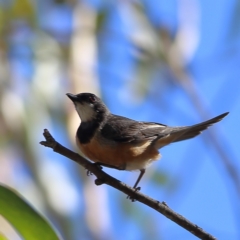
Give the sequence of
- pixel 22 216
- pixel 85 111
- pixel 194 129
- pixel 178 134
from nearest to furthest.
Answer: pixel 22 216 → pixel 194 129 → pixel 178 134 → pixel 85 111

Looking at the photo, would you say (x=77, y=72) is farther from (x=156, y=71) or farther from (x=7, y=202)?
(x=7, y=202)

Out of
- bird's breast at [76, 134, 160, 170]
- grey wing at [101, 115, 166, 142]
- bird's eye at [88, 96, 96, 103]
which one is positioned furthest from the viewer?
bird's eye at [88, 96, 96, 103]

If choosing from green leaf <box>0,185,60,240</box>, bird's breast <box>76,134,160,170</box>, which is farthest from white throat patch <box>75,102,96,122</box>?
green leaf <box>0,185,60,240</box>

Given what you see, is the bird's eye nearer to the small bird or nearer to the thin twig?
the small bird

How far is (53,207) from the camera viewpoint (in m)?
3.51

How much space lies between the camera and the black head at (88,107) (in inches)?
122

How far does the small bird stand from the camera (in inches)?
106

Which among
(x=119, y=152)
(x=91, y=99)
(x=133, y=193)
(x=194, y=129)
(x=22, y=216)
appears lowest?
(x=22, y=216)

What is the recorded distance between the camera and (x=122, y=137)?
2859 millimetres

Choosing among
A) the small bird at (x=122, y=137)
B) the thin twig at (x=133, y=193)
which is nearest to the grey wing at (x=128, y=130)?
the small bird at (x=122, y=137)

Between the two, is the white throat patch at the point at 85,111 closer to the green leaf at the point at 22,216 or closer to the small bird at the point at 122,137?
the small bird at the point at 122,137

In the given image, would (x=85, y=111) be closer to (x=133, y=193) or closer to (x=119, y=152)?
(x=119, y=152)

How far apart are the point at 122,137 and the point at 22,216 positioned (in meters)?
1.33

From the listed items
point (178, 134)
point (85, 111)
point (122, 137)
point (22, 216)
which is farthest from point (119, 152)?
point (22, 216)
